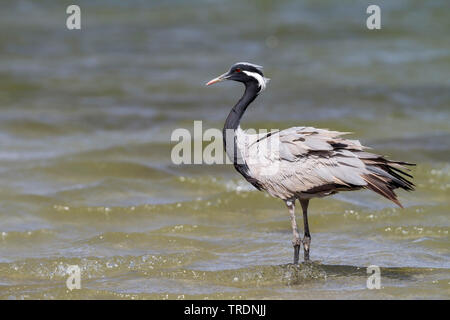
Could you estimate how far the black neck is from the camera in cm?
931

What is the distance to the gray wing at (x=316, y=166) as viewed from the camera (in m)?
8.58

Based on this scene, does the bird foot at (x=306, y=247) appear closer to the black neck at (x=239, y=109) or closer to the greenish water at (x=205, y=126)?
the greenish water at (x=205, y=126)

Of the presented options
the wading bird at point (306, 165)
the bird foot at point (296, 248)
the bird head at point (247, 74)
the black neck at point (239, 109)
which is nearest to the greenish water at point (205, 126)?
the bird foot at point (296, 248)

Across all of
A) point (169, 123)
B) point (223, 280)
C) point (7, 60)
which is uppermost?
point (7, 60)

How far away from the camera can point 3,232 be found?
10.6m

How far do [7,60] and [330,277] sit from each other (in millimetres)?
14467

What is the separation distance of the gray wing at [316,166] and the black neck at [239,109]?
1.17 feet

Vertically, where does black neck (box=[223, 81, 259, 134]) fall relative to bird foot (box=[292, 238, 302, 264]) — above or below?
above

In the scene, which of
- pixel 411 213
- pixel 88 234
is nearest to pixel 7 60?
pixel 88 234

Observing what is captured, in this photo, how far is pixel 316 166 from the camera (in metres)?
8.80

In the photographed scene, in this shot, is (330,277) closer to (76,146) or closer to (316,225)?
(316,225)

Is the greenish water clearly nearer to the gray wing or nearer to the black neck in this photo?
the gray wing

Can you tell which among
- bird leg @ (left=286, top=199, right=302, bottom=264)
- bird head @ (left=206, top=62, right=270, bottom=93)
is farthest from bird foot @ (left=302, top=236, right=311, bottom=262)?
bird head @ (left=206, top=62, right=270, bottom=93)

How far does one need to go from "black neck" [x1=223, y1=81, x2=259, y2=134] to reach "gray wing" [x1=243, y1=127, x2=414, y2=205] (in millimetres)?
355
